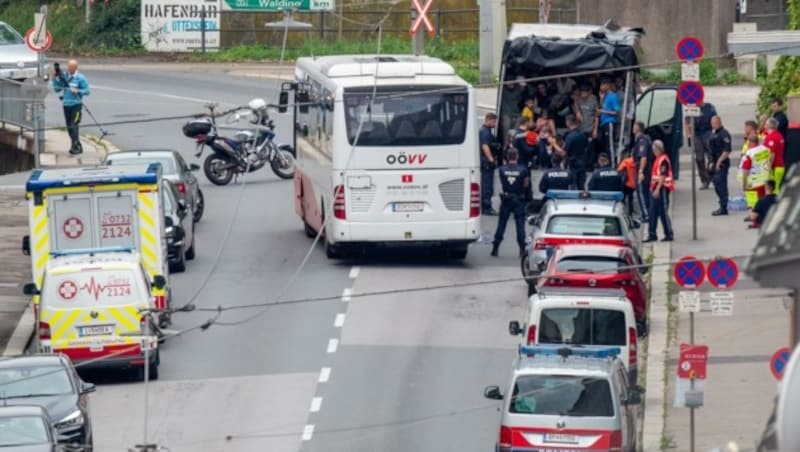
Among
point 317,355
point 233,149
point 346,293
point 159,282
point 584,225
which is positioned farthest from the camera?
point 233,149

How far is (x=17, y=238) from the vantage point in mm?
36219

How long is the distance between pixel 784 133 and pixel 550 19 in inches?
1056

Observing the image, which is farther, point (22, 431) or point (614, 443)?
point (22, 431)

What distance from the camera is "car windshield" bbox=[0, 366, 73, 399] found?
22.8m

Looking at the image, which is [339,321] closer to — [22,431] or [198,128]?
[22,431]

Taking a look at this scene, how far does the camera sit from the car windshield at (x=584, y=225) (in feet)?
92.6

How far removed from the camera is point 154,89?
51.9 meters

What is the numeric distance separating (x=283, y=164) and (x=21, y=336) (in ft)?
37.5

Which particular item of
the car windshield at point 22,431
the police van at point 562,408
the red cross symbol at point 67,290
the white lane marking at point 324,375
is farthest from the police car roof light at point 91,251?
the police van at point 562,408

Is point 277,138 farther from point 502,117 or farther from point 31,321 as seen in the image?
point 31,321

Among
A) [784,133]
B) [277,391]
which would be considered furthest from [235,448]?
[784,133]

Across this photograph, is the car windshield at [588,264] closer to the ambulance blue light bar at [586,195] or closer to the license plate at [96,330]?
the ambulance blue light bar at [586,195]

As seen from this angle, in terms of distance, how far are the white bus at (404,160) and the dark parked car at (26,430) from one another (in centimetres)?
1064

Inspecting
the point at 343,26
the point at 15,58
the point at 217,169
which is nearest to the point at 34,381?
the point at 217,169
